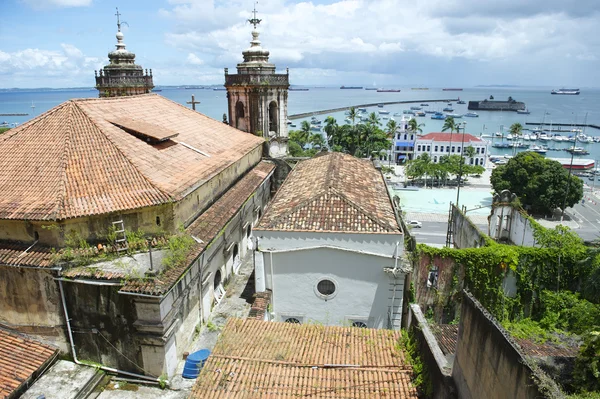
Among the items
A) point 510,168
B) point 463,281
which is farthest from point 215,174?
point 510,168

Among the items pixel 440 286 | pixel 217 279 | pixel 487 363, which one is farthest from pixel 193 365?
pixel 440 286

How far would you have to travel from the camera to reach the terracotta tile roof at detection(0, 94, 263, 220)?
1402 centimetres

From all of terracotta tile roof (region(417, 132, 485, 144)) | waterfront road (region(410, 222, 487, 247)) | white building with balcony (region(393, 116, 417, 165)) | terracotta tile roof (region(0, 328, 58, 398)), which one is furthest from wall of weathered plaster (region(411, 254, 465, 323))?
white building with balcony (region(393, 116, 417, 165))

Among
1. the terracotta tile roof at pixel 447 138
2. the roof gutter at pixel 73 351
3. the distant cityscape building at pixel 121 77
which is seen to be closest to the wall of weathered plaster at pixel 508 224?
the roof gutter at pixel 73 351

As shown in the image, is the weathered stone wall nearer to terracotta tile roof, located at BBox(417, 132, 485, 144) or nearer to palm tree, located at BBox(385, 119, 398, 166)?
palm tree, located at BBox(385, 119, 398, 166)

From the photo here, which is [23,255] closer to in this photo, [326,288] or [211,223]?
[211,223]

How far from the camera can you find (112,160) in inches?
632

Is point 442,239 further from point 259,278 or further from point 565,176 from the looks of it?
point 259,278

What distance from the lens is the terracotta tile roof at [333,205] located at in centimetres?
1656

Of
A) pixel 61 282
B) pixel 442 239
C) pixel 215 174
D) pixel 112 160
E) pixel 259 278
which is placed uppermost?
pixel 112 160

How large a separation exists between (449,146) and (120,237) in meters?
81.7

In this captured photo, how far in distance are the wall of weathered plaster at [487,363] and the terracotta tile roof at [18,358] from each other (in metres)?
12.3

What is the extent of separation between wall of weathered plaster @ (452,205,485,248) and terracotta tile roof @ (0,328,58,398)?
20452 millimetres

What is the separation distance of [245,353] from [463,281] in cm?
1255
